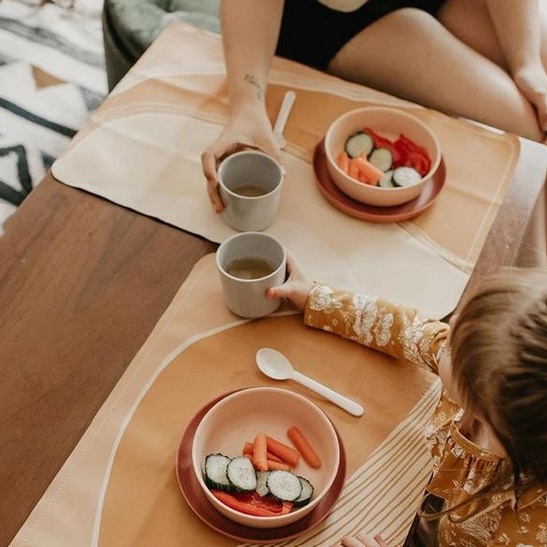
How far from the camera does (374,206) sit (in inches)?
45.7

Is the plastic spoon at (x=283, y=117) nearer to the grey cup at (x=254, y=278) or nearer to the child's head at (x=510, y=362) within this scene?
the grey cup at (x=254, y=278)

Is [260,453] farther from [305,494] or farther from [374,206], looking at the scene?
[374,206]

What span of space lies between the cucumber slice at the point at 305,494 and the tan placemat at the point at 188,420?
35 millimetres

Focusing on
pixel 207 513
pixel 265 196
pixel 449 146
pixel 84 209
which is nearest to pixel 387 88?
pixel 449 146

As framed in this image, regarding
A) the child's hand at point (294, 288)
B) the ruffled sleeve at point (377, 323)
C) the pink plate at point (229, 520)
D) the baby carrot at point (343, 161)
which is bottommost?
the pink plate at point (229, 520)

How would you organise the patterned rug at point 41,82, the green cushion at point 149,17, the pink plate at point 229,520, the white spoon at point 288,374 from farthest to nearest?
the patterned rug at point 41,82 → the green cushion at point 149,17 → the white spoon at point 288,374 → the pink plate at point 229,520

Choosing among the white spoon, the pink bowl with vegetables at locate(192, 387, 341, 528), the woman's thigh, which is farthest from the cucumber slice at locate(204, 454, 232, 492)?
the woman's thigh

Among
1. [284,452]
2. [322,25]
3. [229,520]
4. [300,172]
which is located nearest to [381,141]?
[300,172]

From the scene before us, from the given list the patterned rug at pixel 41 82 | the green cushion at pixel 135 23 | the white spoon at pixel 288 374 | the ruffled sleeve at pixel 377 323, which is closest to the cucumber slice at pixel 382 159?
the ruffled sleeve at pixel 377 323

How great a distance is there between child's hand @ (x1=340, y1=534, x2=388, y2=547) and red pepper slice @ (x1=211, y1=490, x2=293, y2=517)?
72mm

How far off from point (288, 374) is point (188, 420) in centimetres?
14

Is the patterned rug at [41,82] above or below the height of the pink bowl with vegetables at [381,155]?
below

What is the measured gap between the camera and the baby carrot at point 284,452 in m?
0.91

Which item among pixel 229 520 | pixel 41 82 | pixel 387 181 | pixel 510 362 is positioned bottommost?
pixel 41 82
